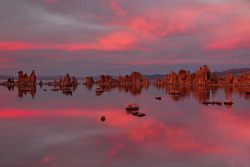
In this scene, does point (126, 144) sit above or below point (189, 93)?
below

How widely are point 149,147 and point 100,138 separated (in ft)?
18.6

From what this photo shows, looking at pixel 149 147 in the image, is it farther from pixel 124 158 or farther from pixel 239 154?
pixel 239 154

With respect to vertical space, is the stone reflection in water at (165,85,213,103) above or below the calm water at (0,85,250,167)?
above

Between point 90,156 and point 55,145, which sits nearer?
point 90,156

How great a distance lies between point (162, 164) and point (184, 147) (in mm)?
4635

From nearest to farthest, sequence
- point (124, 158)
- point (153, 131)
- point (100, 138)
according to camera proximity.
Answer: point (124, 158), point (100, 138), point (153, 131)

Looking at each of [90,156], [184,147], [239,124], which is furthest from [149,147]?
[239,124]

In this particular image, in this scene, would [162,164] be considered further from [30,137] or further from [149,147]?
[30,137]

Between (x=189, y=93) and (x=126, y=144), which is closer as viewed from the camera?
(x=126, y=144)

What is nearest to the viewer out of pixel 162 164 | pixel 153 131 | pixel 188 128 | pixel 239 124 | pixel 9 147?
pixel 162 164

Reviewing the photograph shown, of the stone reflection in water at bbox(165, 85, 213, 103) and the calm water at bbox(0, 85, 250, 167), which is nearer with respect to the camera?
the calm water at bbox(0, 85, 250, 167)

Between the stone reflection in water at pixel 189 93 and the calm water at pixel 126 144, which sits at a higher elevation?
the stone reflection in water at pixel 189 93

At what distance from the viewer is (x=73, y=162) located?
15.0 m

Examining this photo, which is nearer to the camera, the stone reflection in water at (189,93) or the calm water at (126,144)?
the calm water at (126,144)
